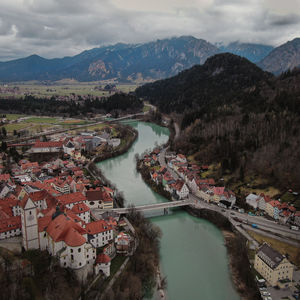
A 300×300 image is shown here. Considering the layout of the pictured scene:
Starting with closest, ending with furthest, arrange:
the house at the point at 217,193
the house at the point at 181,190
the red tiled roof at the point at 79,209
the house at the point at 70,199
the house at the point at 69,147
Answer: the red tiled roof at the point at 79,209 < the house at the point at 70,199 < the house at the point at 217,193 < the house at the point at 181,190 < the house at the point at 69,147

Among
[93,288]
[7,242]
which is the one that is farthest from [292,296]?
[7,242]

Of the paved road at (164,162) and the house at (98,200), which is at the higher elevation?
the house at (98,200)

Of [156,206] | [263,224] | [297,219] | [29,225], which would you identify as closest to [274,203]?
[297,219]

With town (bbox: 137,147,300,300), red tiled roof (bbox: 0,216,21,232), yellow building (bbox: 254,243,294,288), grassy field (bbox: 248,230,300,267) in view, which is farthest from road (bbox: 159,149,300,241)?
red tiled roof (bbox: 0,216,21,232)

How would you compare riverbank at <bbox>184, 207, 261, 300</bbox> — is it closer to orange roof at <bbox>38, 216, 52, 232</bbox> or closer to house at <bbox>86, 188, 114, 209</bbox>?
house at <bbox>86, 188, 114, 209</bbox>

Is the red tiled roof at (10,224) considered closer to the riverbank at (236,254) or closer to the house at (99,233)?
the house at (99,233)

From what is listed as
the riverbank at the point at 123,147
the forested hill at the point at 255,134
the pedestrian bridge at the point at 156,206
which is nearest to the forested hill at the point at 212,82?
the forested hill at the point at 255,134
